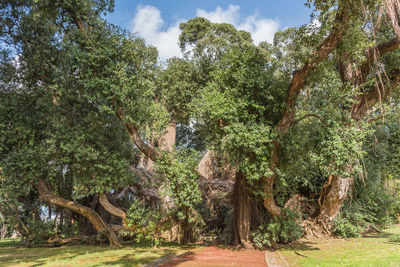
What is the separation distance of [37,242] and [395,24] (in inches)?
659

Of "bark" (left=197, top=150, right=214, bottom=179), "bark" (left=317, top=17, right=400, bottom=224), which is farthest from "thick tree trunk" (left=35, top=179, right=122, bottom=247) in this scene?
"bark" (left=317, top=17, right=400, bottom=224)

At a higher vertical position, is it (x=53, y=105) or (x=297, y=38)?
(x=297, y=38)

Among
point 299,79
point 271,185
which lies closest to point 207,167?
point 271,185

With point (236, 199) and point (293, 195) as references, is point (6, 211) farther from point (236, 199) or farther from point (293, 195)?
point (293, 195)

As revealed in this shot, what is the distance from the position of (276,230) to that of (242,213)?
4.91 feet

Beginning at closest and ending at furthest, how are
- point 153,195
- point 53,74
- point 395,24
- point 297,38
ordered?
point 395,24 → point 297,38 → point 53,74 → point 153,195

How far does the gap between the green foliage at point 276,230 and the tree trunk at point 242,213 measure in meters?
0.41

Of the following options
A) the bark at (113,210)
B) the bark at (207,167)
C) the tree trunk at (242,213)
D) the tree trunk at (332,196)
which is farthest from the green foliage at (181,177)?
the bark at (207,167)

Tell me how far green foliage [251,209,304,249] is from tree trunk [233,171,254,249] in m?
0.41

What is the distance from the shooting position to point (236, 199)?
11453 mm

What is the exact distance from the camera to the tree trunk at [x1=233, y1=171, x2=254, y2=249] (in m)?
10.7

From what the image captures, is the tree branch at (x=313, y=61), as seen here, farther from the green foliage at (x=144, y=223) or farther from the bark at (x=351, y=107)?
the green foliage at (x=144, y=223)

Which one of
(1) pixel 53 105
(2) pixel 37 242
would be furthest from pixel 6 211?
(1) pixel 53 105

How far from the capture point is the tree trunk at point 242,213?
35.1 ft
